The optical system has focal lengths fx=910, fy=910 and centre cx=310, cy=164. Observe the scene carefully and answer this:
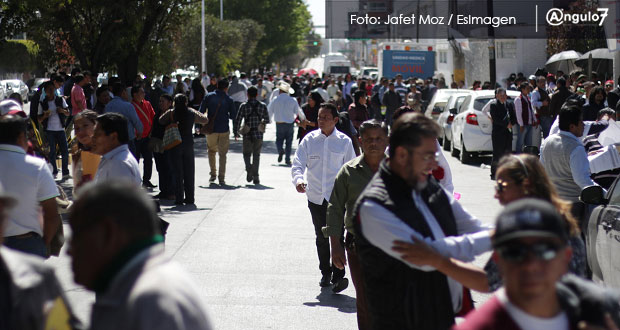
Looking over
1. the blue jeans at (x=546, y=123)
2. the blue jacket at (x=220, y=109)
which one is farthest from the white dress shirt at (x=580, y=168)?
the blue jeans at (x=546, y=123)

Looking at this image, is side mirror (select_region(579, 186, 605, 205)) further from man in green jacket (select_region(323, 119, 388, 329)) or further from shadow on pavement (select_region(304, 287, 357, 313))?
shadow on pavement (select_region(304, 287, 357, 313))

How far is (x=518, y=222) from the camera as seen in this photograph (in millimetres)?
2680

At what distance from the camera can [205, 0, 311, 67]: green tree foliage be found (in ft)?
230

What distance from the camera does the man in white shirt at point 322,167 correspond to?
817 cm

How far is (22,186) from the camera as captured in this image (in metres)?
5.43

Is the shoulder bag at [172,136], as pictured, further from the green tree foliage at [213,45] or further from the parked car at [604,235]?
the green tree foliage at [213,45]

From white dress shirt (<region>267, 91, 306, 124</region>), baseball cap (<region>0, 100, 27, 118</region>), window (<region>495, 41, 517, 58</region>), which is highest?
window (<region>495, 41, 517, 58</region>)

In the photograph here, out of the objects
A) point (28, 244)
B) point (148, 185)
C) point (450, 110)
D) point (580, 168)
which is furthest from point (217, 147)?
point (28, 244)

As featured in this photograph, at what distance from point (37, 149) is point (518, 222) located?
16.5ft

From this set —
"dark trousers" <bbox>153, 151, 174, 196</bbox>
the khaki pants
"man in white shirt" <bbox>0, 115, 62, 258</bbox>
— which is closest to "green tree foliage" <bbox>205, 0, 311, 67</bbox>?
the khaki pants

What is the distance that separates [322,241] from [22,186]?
3522mm

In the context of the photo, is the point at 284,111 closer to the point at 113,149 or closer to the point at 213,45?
the point at 113,149

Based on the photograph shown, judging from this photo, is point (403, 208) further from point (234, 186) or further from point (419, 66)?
point (419, 66)

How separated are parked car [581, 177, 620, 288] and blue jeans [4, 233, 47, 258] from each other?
379 centimetres
